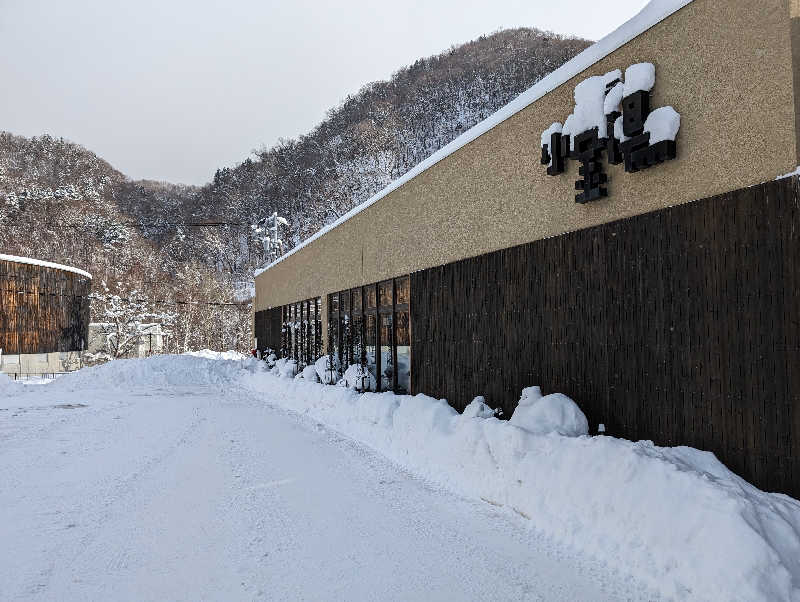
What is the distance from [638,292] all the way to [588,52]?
3.26m

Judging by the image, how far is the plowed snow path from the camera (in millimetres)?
4180

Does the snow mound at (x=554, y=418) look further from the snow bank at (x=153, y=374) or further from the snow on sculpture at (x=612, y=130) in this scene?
the snow bank at (x=153, y=374)

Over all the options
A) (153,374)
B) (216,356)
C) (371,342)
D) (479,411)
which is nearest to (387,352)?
(371,342)

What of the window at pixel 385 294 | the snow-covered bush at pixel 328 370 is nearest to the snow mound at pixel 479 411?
the window at pixel 385 294

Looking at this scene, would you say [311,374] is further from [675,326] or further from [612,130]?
[675,326]

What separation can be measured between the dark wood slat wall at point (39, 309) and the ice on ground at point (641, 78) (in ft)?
129

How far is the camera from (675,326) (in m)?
5.90

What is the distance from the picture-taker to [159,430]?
1202cm

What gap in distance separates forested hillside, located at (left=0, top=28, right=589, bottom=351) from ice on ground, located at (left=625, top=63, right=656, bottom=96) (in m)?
67.7

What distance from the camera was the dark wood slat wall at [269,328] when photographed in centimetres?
2759

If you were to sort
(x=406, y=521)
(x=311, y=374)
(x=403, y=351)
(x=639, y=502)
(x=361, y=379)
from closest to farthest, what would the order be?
1. (x=639, y=502)
2. (x=406, y=521)
3. (x=403, y=351)
4. (x=361, y=379)
5. (x=311, y=374)

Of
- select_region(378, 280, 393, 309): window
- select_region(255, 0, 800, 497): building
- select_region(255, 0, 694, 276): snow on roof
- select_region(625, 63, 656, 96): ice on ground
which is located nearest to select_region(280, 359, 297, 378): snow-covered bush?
select_region(378, 280, 393, 309): window

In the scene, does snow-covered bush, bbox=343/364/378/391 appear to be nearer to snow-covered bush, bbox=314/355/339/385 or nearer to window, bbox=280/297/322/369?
snow-covered bush, bbox=314/355/339/385

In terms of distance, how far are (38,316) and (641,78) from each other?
41505 millimetres
